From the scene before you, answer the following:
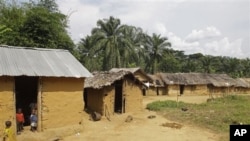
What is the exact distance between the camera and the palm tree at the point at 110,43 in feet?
126

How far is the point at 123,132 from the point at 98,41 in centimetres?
2332

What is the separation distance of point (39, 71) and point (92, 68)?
92.6 ft

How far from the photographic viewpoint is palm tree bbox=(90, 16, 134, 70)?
3841 centimetres

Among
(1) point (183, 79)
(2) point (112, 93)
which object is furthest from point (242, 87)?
(2) point (112, 93)

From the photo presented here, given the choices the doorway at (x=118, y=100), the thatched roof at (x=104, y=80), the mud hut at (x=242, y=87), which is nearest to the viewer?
the thatched roof at (x=104, y=80)

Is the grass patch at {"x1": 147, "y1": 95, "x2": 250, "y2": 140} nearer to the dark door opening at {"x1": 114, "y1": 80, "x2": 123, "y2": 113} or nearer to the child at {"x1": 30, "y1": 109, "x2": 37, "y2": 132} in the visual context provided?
the dark door opening at {"x1": 114, "y1": 80, "x2": 123, "y2": 113}

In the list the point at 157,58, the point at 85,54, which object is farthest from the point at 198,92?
the point at 85,54

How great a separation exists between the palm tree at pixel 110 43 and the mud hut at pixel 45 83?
21.5m

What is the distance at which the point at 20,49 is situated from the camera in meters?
15.3

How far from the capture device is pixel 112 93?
20.8m

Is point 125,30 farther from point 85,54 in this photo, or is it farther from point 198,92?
point 198,92

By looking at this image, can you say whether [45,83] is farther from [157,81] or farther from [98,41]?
[157,81]

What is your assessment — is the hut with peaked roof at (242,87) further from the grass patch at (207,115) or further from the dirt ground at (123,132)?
the dirt ground at (123,132)

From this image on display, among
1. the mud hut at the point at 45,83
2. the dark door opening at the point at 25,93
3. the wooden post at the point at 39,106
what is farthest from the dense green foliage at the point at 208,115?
the wooden post at the point at 39,106
